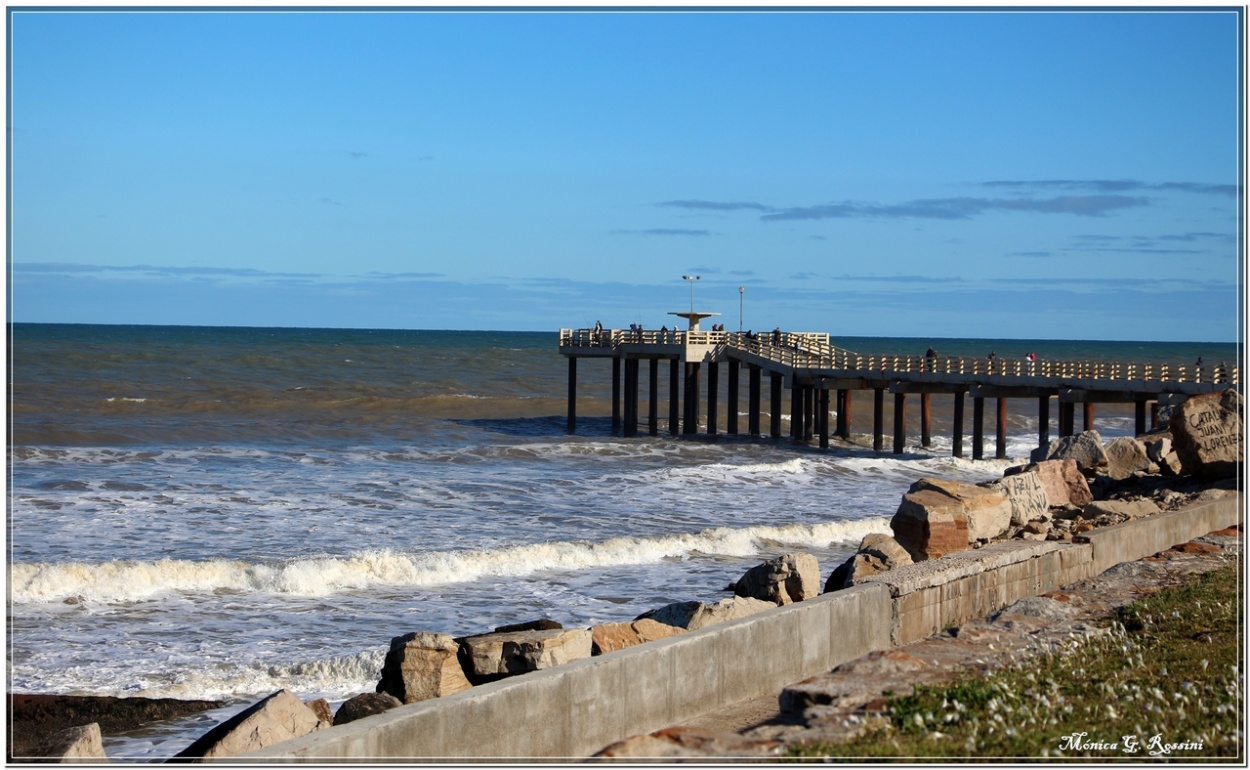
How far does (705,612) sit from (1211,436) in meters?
10.6

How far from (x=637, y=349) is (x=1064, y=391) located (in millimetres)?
14299

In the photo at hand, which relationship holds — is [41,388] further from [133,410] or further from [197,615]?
[197,615]

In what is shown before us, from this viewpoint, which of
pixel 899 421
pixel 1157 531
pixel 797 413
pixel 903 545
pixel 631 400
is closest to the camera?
pixel 1157 531

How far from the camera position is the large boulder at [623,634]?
973 cm

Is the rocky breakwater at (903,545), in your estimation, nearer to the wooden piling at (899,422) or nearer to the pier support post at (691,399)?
the wooden piling at (899,422)

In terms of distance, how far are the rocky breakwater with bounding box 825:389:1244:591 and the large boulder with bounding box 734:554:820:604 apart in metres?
0.40

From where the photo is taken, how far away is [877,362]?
41.1 meters

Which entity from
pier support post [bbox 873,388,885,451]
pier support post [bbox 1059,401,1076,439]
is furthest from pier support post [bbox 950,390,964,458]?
pier support post [bbox 1059,401,1076,439]

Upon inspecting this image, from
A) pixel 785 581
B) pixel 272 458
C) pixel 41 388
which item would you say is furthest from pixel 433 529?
pixel 41 388

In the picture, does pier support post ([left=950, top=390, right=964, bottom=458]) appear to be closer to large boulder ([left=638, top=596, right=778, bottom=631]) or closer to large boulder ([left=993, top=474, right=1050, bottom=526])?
large boulder ([left=993, top=474, right=1050, bottom=526])

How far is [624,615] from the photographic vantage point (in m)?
14.9

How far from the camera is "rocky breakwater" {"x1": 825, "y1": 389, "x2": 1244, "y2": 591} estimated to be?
46.1 feet

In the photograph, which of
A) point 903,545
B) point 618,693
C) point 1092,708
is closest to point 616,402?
point 903,545

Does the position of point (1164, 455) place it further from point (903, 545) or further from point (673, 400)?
point (673, 400)
